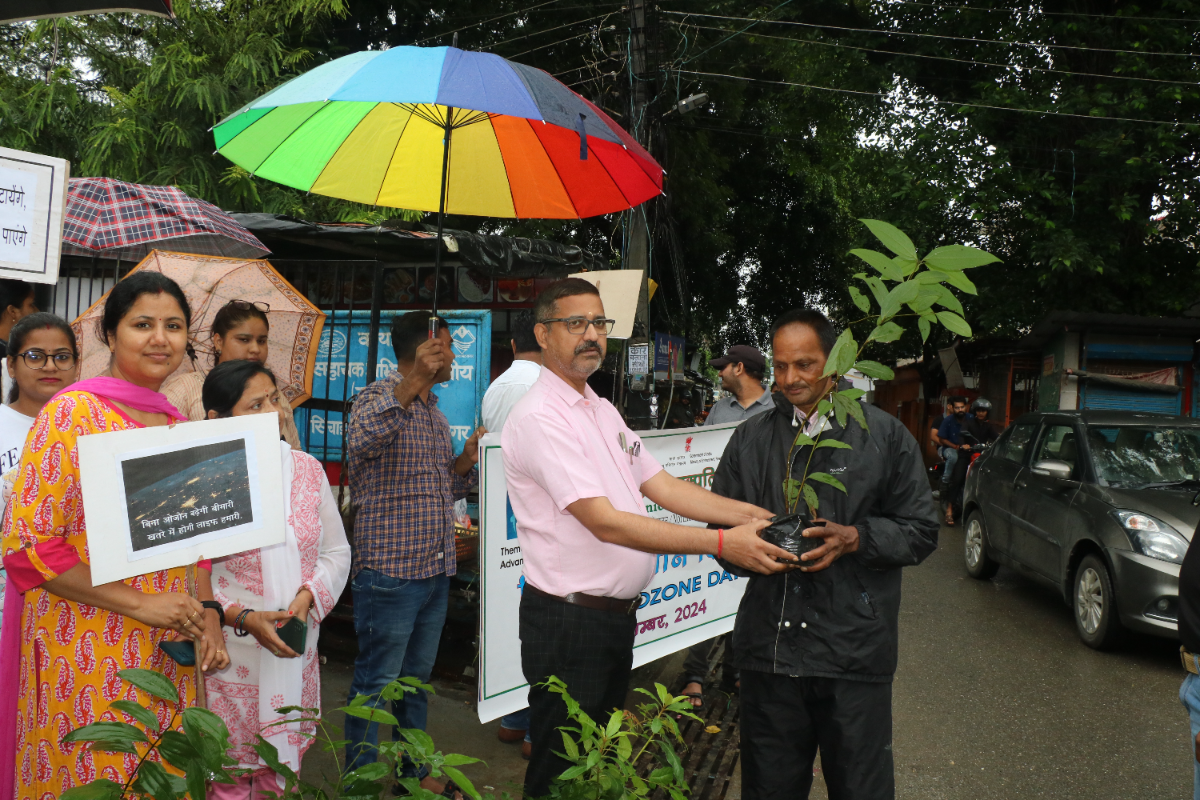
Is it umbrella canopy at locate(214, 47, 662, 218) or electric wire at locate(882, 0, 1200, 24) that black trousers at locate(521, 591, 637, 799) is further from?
electric wire at locate(882, 0, 1200, 24)

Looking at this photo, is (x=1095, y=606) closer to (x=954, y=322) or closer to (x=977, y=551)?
(x=977, y=551)

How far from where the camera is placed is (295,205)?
1042cm

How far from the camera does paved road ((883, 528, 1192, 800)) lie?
432cm

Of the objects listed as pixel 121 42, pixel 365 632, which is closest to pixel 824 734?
pixel 365 632

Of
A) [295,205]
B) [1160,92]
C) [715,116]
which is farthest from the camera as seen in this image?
[715,116]

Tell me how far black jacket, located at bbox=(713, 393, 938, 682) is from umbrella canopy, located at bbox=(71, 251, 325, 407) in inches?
120

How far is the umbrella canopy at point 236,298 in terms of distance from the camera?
184 inches

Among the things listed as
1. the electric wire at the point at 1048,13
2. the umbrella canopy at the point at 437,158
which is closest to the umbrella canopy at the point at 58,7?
the umbrella canopy at the point at 437,158

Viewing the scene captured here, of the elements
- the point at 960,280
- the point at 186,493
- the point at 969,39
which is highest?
the point at 969,39

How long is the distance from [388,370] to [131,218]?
83.0 inches

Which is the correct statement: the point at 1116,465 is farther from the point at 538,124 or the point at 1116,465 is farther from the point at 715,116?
the point at 715,116

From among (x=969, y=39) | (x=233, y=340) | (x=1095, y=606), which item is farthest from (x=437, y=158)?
(x=969, y=39)

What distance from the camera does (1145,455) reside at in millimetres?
6906

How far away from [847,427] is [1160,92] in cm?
1284
